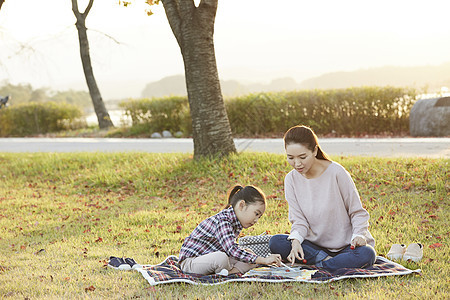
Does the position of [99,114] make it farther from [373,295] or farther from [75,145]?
[373,295]

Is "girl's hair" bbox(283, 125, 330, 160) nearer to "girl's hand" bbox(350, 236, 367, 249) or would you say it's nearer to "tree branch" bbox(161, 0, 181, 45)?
"girl's hand" bbox(350, 236, 367, 249)

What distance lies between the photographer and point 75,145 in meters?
14.8

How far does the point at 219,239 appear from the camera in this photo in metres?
4.20

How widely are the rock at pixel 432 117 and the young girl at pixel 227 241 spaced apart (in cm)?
965

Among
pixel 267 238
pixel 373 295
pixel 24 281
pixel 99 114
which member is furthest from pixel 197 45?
pixel 99 114

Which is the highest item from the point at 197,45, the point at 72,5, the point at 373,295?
the point at 72,5

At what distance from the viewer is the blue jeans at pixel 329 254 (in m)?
4.11

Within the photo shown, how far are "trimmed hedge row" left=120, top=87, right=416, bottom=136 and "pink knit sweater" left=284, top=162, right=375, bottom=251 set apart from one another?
9.90 m

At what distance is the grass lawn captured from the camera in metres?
3.97

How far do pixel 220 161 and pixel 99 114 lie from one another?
11.9m

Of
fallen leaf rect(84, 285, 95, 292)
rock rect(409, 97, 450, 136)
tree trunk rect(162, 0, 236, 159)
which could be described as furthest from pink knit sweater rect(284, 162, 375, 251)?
rock rect(409, 97, 450, 136)

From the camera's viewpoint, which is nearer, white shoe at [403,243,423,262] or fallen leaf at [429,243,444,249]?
white shoe at [403,243,423,262]

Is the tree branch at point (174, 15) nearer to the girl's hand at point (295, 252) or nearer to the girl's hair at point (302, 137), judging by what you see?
the girl's hair at point (302, 137)

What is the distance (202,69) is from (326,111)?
19.9 ft
